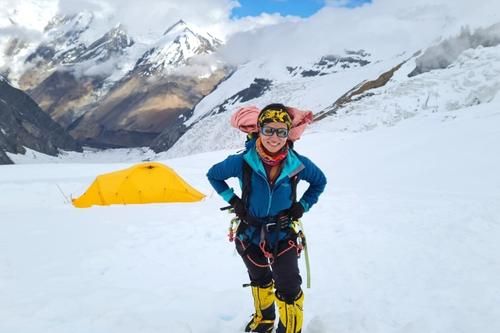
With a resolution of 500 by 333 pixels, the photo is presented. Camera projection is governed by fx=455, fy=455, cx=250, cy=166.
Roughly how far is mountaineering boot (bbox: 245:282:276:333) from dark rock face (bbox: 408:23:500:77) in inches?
2538

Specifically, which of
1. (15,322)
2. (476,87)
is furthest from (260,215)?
(476,87)

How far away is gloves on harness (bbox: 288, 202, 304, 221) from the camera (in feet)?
15.4

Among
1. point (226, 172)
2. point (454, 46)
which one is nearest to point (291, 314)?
point (226, 172)

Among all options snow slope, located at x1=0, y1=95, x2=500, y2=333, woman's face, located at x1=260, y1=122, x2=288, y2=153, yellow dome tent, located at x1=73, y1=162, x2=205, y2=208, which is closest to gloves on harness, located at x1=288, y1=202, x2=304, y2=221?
woman's face, located at x1=260, y1=122, x2=288, y2=153

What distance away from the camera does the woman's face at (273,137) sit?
178 inches

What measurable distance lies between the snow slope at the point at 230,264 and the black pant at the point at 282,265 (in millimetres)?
839

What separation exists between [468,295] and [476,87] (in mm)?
43484

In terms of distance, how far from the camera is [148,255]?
8.72 metres

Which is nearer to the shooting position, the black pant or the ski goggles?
the ski goggles

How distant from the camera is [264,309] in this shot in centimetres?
507

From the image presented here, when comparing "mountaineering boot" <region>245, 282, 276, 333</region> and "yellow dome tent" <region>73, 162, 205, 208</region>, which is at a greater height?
"yellow dome tent" <region>73, 162, 205, 208</region>

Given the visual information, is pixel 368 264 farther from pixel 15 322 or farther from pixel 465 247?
pixel 15 322

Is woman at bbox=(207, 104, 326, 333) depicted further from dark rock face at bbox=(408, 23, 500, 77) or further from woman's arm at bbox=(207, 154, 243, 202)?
dark rock face at bbox=(408, 23, 500, 77)

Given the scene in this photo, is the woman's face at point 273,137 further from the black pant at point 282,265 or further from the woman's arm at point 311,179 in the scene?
the black pant at point 282,265
